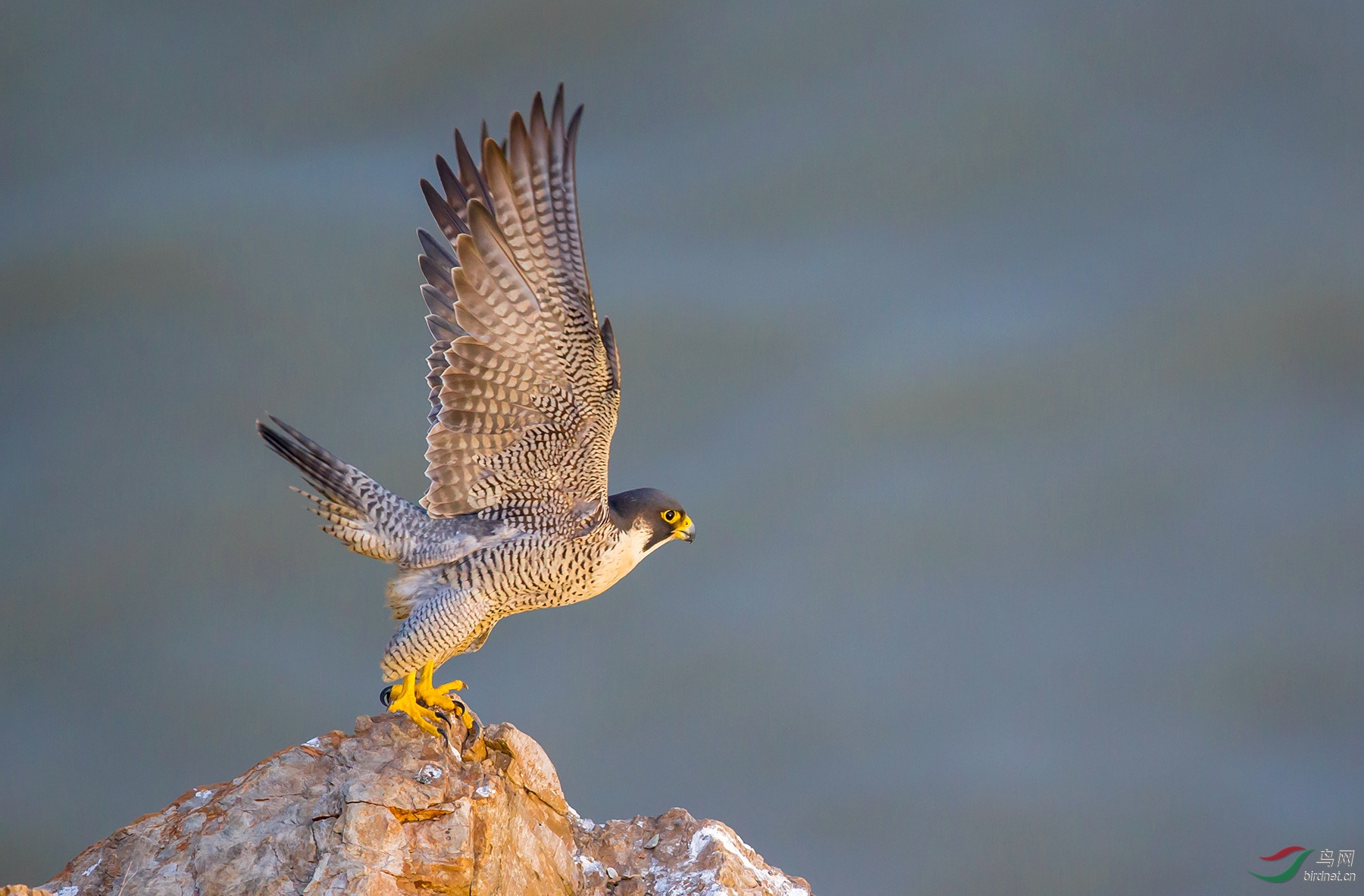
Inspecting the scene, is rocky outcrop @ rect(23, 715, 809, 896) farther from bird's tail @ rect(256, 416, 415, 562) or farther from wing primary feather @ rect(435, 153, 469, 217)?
wing primary feather @ rect(435, 153, 469, 217)

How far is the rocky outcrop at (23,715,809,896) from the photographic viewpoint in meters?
2.33

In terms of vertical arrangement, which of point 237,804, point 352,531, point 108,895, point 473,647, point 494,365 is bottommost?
point 108,895

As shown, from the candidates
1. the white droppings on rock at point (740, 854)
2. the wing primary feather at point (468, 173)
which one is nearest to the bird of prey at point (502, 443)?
the wing primary feather at point (468, 173)

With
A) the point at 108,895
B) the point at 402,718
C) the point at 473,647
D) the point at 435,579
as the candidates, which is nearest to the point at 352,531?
the point at 435,579

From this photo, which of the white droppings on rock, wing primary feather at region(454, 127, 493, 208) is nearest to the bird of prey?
wing primary feather at region(454, 127, 493, 208)

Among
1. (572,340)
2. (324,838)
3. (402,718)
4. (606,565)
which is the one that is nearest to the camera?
(324,838)

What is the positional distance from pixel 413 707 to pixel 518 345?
970 millimetres

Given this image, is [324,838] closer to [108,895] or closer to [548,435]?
[108,895]

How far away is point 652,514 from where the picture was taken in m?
3.34

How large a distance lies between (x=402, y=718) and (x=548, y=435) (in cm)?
88

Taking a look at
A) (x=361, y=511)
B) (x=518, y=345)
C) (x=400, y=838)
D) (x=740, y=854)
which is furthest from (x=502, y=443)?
(x=740, y=854)

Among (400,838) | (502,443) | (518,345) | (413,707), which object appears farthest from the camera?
(502,443)

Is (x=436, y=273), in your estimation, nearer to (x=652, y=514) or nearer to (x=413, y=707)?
(x=652, y=514)

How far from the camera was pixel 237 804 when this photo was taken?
2.46 metres
